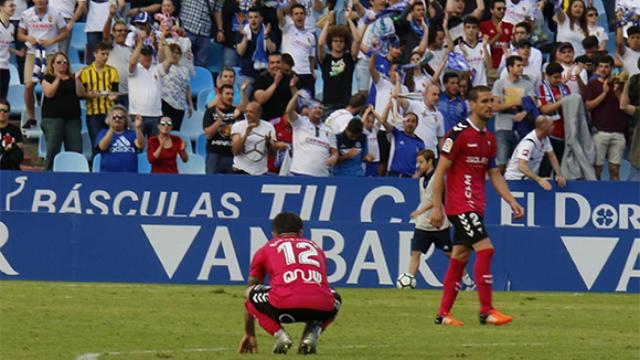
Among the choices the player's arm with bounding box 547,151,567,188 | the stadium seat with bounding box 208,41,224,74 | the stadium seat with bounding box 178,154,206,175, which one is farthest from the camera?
the stadium seat with bounding box 208,41,224,74

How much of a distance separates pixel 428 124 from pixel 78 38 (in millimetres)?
5960

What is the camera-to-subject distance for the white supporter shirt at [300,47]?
23531 millimetres

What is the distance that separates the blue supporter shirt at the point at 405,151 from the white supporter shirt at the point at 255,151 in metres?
1.73

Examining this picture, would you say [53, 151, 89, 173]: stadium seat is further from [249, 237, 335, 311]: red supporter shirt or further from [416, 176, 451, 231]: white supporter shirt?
[249, 237, 335, 311]: red supporter shirt

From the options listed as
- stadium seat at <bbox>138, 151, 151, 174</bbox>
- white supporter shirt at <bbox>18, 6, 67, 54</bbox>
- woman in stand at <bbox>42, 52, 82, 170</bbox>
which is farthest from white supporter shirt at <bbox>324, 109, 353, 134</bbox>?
white supporter shirt at <bbox>18, 6, 67, 54</bbox>

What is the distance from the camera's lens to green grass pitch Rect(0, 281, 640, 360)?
40.4 ft

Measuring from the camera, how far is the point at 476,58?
2352 centimetres

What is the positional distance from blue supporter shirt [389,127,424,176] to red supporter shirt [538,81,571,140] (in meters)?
A: 2.14

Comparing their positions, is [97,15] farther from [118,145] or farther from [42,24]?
[118,145]

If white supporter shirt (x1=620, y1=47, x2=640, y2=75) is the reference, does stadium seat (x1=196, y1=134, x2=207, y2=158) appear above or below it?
below

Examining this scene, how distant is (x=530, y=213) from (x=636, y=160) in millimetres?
2660

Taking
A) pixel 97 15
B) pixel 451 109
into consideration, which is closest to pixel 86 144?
pixel 97 15

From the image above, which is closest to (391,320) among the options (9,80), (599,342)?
(599,342)

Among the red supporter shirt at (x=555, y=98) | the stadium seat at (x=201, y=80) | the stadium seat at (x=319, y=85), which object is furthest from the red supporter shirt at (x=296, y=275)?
the stadium seat at (x=201, y=80)
